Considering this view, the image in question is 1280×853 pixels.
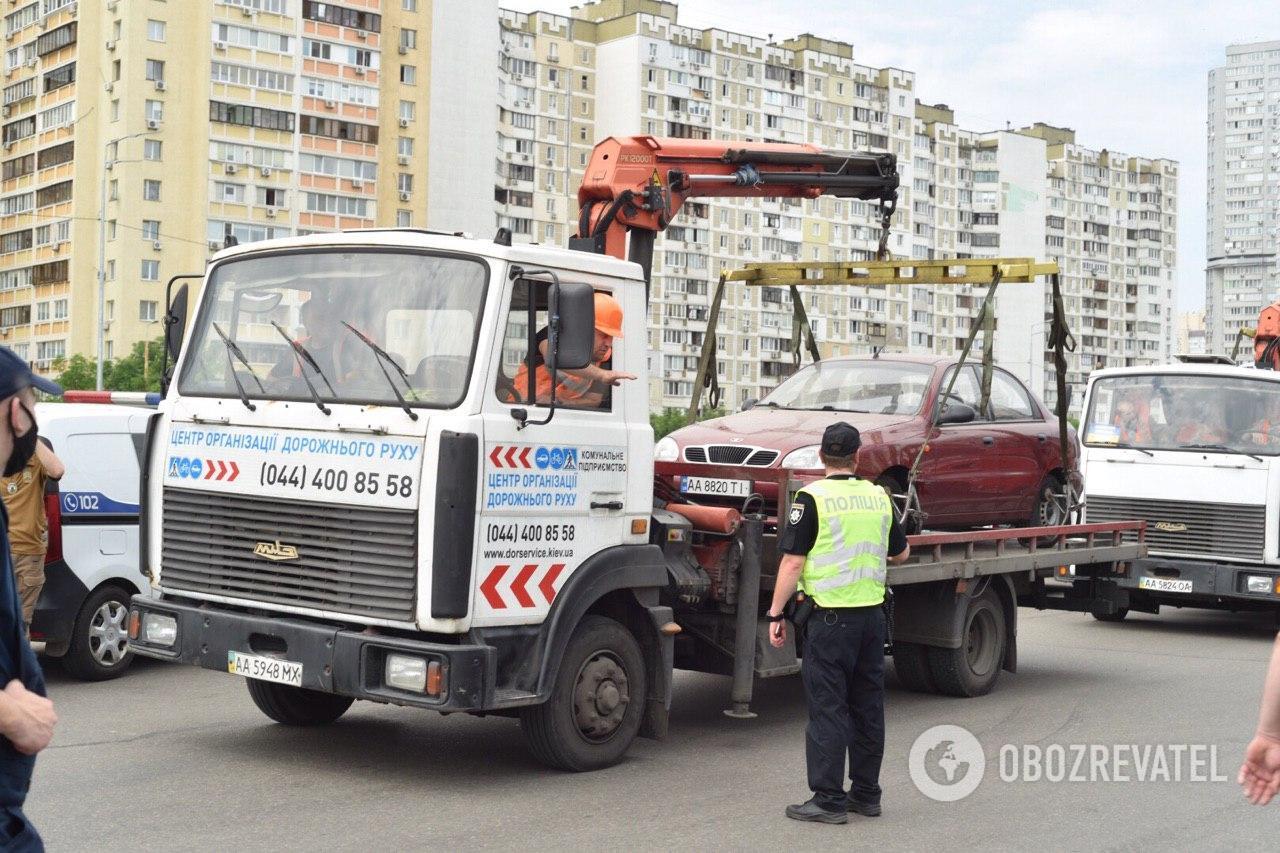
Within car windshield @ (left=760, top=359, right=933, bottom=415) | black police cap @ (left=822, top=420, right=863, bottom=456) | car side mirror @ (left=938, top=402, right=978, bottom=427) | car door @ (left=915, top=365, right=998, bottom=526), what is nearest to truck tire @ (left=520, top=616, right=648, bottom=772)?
black police cap @ (left=822, top=420, right=863, bottom=456)

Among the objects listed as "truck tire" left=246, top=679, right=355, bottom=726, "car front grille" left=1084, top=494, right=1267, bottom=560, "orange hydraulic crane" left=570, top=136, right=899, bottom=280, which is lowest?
"truck tire" left=246, top=679, right=355, bottom=726

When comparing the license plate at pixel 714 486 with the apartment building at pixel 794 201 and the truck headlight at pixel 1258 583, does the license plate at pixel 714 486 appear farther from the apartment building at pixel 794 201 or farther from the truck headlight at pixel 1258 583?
the apartment building at pixel 794 201

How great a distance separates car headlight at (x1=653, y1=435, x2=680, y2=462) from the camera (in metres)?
10.2

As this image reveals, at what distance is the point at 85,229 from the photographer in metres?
72.2

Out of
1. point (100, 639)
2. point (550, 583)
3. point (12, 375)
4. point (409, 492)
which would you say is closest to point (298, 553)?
point (409, 492)

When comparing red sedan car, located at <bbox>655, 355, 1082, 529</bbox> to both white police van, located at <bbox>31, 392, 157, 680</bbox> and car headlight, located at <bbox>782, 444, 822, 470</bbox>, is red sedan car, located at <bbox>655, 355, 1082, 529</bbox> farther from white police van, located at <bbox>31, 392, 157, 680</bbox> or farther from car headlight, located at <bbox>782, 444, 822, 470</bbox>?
white police van, located at <bbox>31, 392, 157, 680</bbox>

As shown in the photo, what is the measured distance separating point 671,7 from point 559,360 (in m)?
99.7

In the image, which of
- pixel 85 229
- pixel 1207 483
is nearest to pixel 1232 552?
pixel 1207 483

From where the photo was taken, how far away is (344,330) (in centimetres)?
771

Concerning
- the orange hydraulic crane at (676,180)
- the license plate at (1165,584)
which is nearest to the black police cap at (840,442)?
the orange hydraulic crane at (676,180)

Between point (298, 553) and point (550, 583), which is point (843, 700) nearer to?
point (550, 583)

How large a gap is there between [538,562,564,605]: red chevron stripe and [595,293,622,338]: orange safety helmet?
1273 millimetres

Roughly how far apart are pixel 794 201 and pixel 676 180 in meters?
85.7

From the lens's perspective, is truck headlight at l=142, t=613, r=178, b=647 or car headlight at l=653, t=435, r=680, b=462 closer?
truck headlight at l=142, t=613, r=178, b=647
